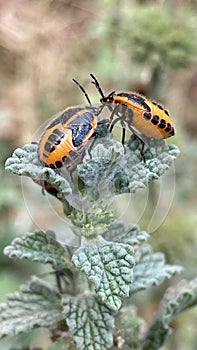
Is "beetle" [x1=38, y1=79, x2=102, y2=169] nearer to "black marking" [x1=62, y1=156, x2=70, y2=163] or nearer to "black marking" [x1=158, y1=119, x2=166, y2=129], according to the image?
"black marking" [x1=62, y1=156, x2=70, y2=163]

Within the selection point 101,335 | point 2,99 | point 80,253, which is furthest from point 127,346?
point 2,99

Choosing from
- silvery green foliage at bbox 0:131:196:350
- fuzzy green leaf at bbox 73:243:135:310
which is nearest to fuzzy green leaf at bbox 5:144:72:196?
silvery green foliage at bbox 0:131:196:350

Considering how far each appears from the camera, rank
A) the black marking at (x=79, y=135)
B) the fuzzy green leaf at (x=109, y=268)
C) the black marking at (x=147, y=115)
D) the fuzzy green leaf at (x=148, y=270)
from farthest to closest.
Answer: the fuzzy green leaf at (x=148, y=270)
the black marking at (x=147, y=115)
the black marking at (x=79, y=135)
the fuzzy green leaf at (x=109, y=268)

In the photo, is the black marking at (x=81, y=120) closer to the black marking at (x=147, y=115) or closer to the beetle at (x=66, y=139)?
the beetle at (x=66, y=139)

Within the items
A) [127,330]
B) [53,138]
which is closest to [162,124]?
[53,138]

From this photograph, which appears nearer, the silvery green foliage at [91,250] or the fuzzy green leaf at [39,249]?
the silvery green foliage at [91,250]

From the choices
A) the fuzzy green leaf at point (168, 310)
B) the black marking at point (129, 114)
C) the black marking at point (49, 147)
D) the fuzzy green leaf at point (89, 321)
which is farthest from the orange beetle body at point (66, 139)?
the fuzzy green leaf at point (168, 310)

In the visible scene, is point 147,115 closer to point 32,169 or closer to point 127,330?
point 32,169
